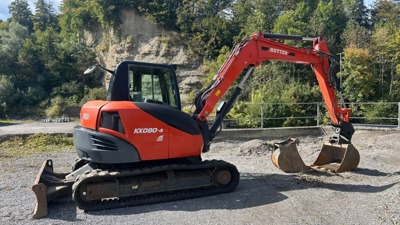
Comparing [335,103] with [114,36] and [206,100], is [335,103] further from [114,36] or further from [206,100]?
[114,36]

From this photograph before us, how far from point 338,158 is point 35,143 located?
35.1 ft

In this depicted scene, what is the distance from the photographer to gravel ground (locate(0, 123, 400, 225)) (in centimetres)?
534

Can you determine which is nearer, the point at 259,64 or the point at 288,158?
the point at 259,64

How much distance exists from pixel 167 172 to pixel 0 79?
35.2m

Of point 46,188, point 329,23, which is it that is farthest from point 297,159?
point 329,23

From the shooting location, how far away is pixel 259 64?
7773mm

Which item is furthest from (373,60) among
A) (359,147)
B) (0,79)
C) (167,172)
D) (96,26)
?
(0,79)

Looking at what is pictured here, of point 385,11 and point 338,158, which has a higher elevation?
point 385,11

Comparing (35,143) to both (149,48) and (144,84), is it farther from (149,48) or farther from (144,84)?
(149,48)

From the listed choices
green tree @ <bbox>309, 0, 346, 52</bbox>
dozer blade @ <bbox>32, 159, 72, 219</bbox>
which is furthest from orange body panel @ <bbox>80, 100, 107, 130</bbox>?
green tree @ <bbox>309, 0, 346, 52</bbox>

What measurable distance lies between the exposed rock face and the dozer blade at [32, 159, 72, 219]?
78.0 ft

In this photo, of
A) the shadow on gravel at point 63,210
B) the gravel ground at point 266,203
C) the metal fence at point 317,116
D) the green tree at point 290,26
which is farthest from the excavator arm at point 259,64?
the green tree at point 290,26

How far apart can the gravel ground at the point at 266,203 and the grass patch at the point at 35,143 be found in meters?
3.36

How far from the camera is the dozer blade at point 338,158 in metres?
8.27
